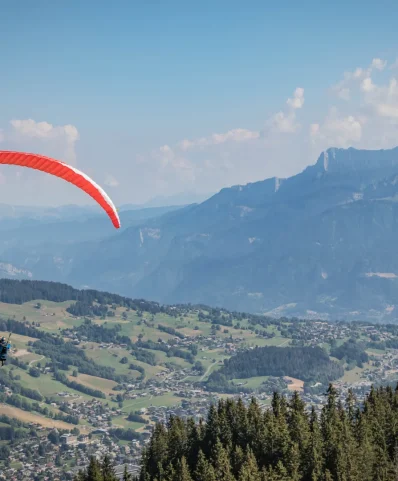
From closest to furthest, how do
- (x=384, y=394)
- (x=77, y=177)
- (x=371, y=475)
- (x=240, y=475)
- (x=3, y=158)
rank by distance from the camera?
(x=3, y=158)
(x=77, y=177)
(x=240, y=475)
(x=371, y=475)
(x=384, y=394)

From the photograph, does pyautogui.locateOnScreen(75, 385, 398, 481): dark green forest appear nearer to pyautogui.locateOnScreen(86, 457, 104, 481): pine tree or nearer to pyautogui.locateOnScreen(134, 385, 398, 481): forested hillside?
pyautogui.locateOnScreen(134, 385, 398, 481): forested hillside

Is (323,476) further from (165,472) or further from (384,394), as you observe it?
(384,394)

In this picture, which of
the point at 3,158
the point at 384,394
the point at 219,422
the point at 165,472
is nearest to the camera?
the point at 3,158

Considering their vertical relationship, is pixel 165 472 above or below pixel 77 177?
below

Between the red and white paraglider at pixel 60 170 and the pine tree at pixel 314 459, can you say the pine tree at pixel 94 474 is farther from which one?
the red and white paraglider at pixel 60 170

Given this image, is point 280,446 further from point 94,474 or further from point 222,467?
point 94,474

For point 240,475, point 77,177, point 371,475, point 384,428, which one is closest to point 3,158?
point 77,177

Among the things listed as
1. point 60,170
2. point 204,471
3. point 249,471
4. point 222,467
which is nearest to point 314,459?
point 249,471

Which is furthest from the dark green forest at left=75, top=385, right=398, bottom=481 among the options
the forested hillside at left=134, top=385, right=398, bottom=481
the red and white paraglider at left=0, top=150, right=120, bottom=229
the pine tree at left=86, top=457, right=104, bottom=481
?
the red and white paraglider at left=0, top=150, right=120, bottom=229
